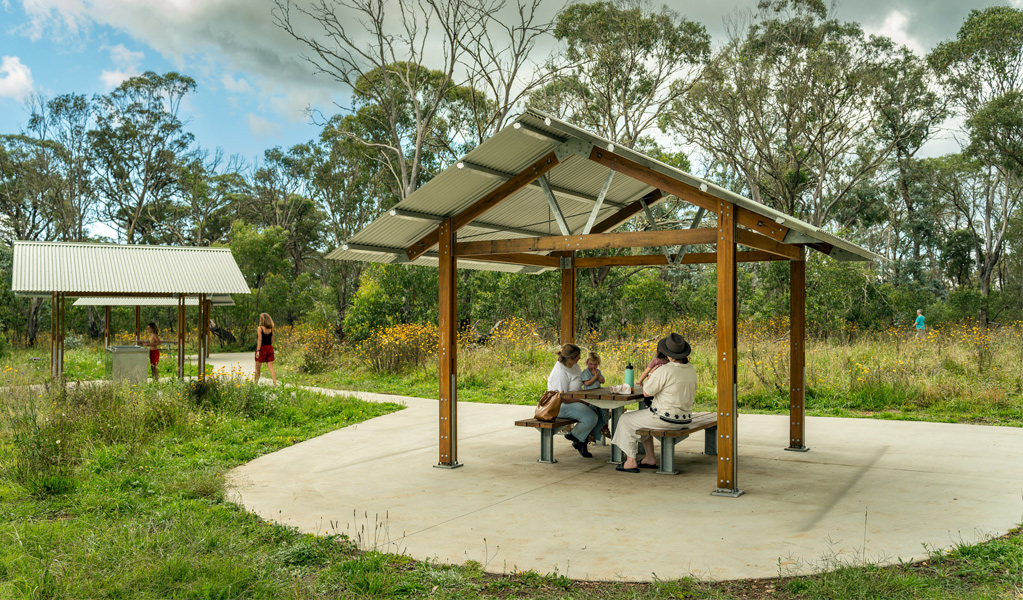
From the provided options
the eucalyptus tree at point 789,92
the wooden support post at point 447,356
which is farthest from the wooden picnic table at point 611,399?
the eucalyptus tree at point 789,92

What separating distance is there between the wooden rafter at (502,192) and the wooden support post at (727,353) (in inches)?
75.0

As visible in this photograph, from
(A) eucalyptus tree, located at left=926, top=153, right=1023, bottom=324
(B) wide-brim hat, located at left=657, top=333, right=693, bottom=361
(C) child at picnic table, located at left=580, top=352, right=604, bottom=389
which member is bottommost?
(C) child at picnic table, located at left=580, top=352, right=604, bottom=389

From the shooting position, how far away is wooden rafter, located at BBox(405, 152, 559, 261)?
25.1ft

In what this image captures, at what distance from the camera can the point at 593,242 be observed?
23.6ft

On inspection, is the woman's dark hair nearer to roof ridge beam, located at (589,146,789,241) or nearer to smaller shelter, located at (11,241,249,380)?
roof ridge beam, located at (589,146,789,241)

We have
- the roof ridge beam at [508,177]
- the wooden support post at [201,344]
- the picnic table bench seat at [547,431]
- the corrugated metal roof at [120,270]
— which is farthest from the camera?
the corrugated metal roof at [120,270]

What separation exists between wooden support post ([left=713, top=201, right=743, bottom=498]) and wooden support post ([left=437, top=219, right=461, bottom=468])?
2875mm

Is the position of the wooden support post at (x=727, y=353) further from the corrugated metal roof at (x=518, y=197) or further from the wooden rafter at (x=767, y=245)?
the wooden rafter at (x=767, y=245)

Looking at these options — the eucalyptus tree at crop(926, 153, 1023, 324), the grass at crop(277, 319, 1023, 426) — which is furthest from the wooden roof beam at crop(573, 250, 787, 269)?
the eucalyptus tree at crop(926, 153, 1023, 324)

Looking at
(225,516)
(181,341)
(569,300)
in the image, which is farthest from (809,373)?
(181,341)

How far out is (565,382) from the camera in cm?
834

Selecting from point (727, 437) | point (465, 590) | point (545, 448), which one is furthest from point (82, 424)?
point (727, 437)

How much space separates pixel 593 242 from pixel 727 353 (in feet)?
5.40

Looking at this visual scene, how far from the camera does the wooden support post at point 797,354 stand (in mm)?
8492
